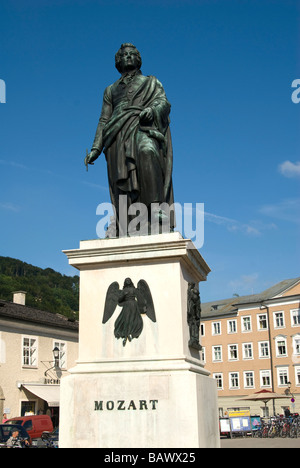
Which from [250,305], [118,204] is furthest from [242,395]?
[118,204]

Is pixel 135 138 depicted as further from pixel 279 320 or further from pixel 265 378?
pixel 265 378

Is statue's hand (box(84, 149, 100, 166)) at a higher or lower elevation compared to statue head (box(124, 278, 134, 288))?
higher

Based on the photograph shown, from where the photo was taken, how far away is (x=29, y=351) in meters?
37.9

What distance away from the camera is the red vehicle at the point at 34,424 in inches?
1021

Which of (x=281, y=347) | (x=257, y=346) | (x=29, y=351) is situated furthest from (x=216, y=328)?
(x=29, y=351)

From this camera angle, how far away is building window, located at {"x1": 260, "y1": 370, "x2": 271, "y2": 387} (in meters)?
61.8

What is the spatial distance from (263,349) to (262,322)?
3.17m

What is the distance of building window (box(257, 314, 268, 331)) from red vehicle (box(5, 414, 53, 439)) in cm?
4144

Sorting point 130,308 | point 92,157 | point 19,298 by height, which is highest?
point 19,298

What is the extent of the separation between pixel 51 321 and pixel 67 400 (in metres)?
35.6

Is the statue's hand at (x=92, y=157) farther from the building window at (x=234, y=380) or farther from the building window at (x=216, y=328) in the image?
the building window at (x=216, y=328)

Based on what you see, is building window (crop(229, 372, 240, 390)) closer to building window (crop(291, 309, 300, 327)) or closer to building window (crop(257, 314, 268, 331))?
building window (crop(257, 314, 268, 331))

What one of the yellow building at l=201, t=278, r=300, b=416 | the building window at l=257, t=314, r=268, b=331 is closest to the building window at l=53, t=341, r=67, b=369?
the yellow building at l=201, t=278, r=300, b=416

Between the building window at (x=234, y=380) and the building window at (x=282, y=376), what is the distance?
5.85m
